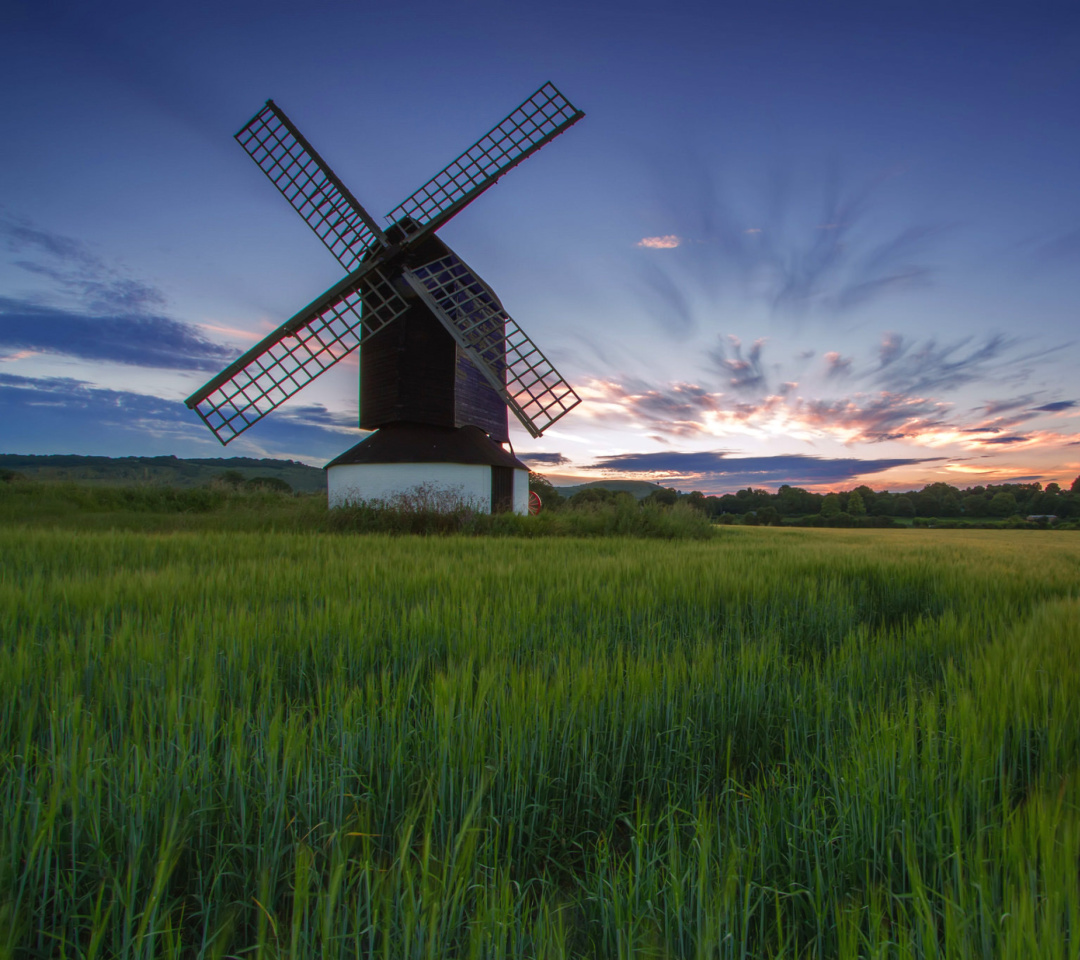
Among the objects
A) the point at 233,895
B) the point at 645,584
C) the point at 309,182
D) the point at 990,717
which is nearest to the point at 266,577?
the point at 645,584

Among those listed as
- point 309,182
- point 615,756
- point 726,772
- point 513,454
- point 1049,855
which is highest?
point 309,182

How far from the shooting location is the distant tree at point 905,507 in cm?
3984

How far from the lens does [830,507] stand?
4156 cm

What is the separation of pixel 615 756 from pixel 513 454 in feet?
64.1

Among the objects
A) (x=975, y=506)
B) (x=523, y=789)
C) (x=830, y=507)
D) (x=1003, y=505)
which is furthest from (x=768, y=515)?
(x=523, y=789)

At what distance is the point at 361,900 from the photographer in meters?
1.31

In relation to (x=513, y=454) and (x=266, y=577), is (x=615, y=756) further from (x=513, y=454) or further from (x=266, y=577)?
(x=513, y=454)

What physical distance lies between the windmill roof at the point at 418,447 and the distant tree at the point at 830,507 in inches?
1263

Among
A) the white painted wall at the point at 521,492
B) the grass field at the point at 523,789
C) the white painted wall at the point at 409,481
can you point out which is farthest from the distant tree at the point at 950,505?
the grass field at the point at 523,789

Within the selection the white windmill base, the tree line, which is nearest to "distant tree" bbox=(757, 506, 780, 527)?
the tree line

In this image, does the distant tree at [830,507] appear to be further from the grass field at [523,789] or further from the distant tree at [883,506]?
the grass field at [523,789]

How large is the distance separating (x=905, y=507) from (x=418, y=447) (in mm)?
39793

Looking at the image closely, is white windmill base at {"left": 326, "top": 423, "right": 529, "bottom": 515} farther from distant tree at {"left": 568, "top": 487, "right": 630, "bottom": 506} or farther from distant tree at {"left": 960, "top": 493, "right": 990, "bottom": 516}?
distant tree at {"left": 960, "top": 493, "right": 990, "bottom": 516}

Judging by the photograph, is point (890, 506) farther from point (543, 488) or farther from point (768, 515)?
point (543, 488)
